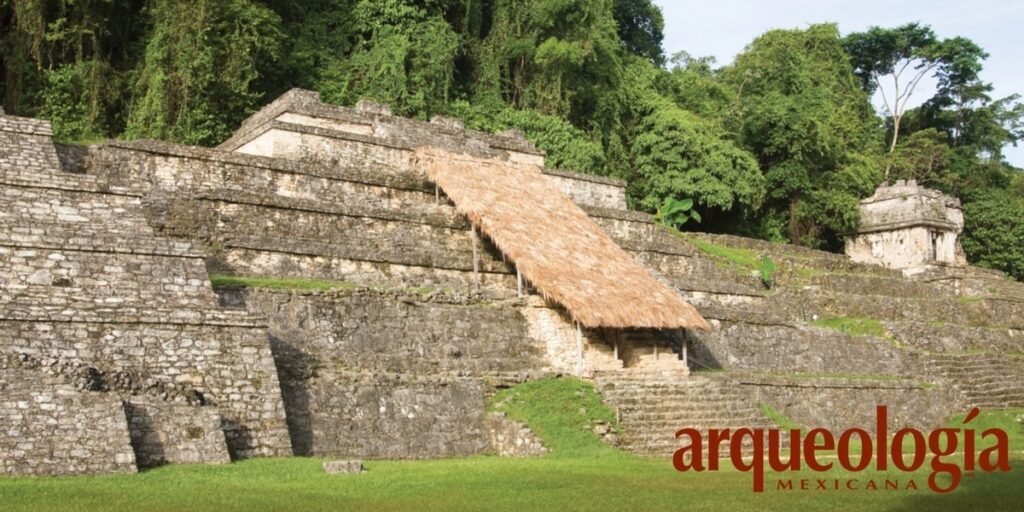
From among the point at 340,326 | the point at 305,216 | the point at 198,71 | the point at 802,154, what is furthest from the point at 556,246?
the point at 802,154

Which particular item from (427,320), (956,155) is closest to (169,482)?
(427,320)

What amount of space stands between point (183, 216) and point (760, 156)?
24.5 m

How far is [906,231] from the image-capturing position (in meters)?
34.7

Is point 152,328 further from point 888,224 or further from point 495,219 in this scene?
point 888,224

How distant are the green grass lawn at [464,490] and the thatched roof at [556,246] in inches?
163

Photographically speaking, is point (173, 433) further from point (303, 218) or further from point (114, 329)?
point (303, 218)

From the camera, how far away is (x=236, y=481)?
10.8 m

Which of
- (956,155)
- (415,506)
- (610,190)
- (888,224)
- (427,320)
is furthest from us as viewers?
(956,155)

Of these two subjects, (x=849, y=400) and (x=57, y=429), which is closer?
(x=57, y=429)

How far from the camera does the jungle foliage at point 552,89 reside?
2514 cm

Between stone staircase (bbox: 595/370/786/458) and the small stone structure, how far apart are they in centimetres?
1805

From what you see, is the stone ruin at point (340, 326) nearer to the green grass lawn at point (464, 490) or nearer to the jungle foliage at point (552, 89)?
the green grass lawn at point (464, 490)

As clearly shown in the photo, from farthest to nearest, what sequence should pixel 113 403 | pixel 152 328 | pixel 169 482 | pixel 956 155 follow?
pixel 956 155
pixel 152 328
pixel 113 403
pixel 169 482

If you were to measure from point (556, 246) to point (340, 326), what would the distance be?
466cm
